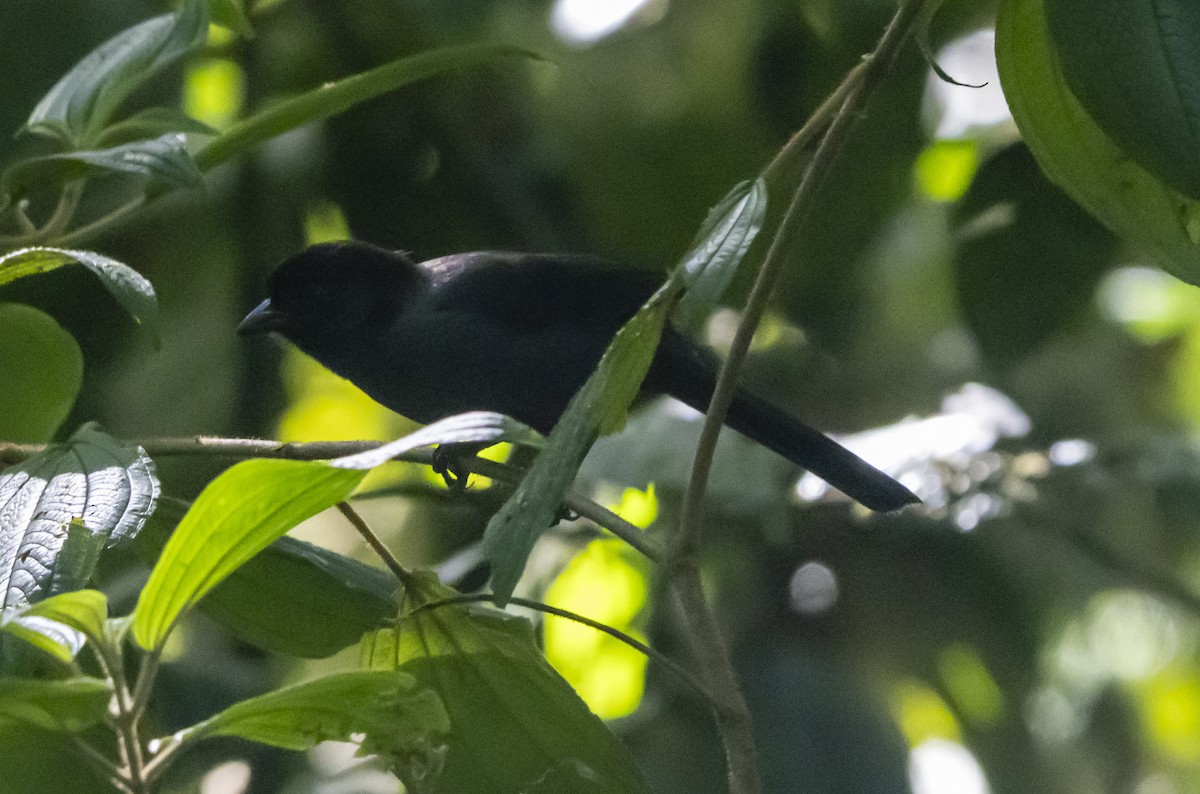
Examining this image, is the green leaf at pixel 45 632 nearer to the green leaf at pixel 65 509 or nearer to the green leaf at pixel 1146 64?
the green leaf at pixel 65 509

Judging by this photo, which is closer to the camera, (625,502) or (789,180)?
(789,180)

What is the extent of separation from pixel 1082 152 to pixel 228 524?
3.35 ft

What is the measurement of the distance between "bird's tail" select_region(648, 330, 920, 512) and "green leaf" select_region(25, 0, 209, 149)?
1.23 m

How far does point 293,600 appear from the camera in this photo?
176 cm

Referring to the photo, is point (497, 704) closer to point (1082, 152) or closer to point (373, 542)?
point (373, 542)

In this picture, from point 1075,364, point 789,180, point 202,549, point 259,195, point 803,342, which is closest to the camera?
point 202,549

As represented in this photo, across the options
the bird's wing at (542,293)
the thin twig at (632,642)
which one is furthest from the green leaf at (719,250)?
the bird's wing at (542,293)

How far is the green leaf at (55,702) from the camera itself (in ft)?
3.68

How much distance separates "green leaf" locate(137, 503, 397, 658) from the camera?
175cm

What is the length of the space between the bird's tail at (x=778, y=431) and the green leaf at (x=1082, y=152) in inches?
43.4

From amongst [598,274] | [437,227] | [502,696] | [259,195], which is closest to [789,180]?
[598,274]

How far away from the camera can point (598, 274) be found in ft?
10.2

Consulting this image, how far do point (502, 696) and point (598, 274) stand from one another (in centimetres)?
154

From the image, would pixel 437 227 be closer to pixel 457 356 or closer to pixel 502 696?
pixel 457 356
